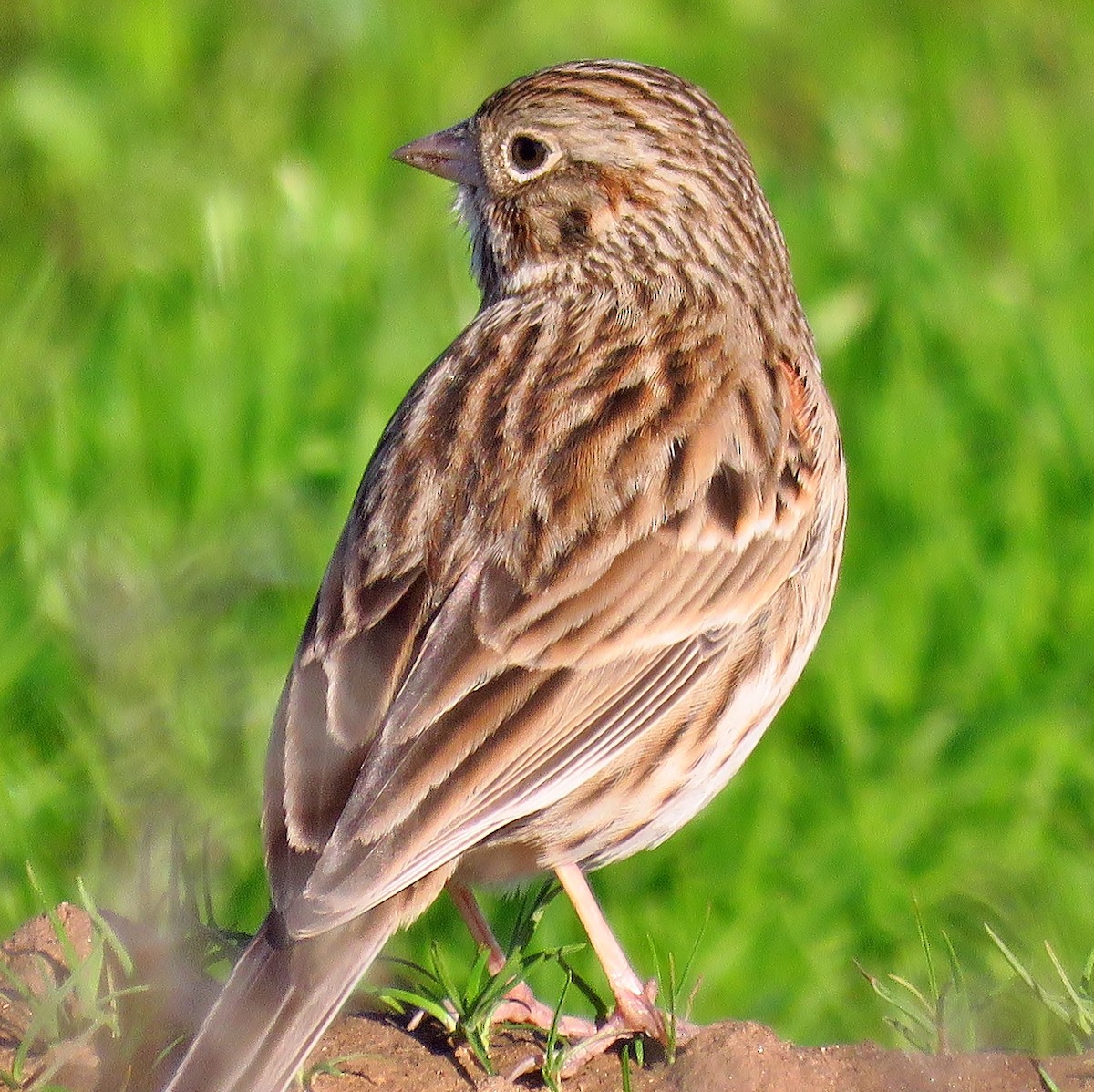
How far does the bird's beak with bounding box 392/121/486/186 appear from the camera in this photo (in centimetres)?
588

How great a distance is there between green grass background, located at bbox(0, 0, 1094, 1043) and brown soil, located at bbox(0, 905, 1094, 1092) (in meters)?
0.63

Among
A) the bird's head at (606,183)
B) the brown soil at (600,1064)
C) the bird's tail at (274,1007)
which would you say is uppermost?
the bird's head at (606,183)

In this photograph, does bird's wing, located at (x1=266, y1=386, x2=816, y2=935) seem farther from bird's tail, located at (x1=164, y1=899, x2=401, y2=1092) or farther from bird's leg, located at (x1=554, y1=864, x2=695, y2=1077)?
bird's leg, located at (x1=554, y1=864, x2=695, y2=1077)

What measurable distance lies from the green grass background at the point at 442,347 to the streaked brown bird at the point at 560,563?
102cm

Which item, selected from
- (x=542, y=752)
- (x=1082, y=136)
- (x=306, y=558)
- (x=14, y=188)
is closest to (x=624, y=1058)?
(x=542, y=752)

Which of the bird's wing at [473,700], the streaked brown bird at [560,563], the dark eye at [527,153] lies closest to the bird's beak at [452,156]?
the streaked brown bird at [560,563]

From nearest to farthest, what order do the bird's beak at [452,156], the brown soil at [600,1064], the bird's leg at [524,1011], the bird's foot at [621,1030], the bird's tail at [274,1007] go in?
1. the bird's tail at [274,1007]
2. the brown soil at [600,1064]
3. the bird's foot at [621,1030]
4. the bird's leg at [524,1011]
5. the bird's beak at [452,156]

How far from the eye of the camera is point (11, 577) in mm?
6602

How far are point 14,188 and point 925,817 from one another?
4.53 metres

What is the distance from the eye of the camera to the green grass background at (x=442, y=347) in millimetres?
6203

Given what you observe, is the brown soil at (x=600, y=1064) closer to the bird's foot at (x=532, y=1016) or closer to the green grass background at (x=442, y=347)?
the bird's foot at (x=532, y=1016)

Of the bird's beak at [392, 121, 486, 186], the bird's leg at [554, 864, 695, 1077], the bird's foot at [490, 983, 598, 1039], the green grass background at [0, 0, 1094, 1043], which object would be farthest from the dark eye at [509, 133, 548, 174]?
the bird's foot at [490, 983, 598, 1039]

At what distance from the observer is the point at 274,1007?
13.9ft

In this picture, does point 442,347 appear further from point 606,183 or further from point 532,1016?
point 532,1016
